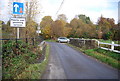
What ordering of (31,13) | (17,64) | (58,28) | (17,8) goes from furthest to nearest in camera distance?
(58,28), (31,13), (17,8), (17,64)

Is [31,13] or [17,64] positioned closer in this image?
[17,64]

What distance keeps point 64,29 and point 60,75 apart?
157 feet

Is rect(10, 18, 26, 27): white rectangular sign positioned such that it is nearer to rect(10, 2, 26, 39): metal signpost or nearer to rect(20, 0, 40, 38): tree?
rect(10, 2, 26, 39): metal signpost

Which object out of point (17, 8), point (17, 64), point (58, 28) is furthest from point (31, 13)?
point (58, 28)

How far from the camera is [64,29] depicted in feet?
176

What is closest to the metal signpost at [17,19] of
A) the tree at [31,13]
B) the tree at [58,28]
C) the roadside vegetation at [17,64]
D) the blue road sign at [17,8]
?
the blue road sign at [17,8]

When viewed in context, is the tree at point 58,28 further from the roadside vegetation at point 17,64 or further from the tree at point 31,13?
the roadside vegetation at point 17,64

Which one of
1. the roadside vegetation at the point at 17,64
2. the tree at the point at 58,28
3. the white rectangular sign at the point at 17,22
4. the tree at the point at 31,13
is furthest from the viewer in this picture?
the tree at the point at 58,28

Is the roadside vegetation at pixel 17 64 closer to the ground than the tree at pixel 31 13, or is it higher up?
closer to the ground

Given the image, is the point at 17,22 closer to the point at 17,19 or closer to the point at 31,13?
the point at 17,19

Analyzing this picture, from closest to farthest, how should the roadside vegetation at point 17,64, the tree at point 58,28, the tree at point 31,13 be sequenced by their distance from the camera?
the roadside vegetation at point 17,64 → the tree at point 31,13 → the tree at point 58,28

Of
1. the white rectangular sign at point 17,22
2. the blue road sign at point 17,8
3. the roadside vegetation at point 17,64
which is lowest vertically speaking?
the roadside vegetation at point 17,64

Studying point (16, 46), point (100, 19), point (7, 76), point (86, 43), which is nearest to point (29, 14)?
point (86, 43)

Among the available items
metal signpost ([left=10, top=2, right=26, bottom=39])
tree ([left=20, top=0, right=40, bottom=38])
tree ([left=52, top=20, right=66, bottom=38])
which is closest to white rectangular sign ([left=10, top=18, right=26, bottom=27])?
metal signpost ([left=10, top=2, right=26, bottom=39])
